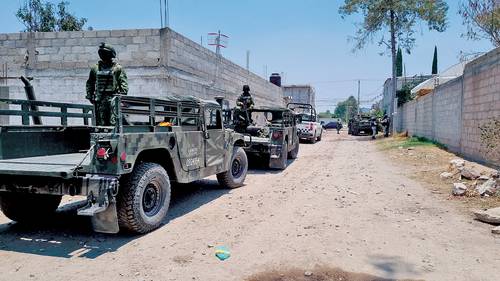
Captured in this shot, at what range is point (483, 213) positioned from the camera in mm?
5012

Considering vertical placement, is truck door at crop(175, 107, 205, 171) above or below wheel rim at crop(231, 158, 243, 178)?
above

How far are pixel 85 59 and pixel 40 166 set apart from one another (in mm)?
7321

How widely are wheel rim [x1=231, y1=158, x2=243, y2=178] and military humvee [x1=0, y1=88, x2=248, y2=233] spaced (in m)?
1.11

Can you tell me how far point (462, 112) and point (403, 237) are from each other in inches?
326

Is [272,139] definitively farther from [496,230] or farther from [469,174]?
[496,230]

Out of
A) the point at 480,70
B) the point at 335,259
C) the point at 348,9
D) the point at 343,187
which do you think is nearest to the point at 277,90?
the point at 348,9

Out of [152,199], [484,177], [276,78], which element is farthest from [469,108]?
[276,78]

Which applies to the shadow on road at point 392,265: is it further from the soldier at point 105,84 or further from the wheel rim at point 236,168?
the soldier at point 105,84

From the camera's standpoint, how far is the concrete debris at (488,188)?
6.21m

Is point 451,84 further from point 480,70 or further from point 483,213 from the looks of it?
point 483,213

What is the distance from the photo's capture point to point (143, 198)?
4.57 metres

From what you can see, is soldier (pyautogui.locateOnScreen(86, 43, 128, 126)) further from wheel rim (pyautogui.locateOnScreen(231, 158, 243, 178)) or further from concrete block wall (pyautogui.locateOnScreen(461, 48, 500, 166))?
concrete block wall (pyautogui.locateOnScreen(461, 48, 500, 166))

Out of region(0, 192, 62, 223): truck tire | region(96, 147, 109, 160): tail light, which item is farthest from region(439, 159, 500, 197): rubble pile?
region(0, 192, 62, 223): truck tire

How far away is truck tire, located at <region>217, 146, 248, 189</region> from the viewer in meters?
7.17
